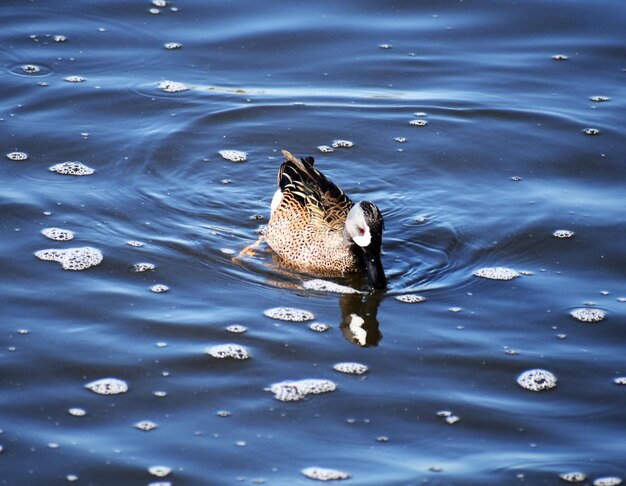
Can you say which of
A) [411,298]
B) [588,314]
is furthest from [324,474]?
[588,314]

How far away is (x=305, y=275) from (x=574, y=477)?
320 centimetres

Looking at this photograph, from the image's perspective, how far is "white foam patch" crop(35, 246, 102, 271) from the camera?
28.4ft

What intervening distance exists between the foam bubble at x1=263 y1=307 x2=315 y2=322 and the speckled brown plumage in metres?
0.94

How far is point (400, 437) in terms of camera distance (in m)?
6.79

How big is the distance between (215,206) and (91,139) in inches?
65.6

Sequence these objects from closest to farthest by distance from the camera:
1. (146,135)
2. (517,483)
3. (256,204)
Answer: (517,483)
(256,204)
(146,135)

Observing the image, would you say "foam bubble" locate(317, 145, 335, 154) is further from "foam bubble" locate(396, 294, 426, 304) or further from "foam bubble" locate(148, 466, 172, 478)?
"foam bubble" locate(148, 466, 172, 478)

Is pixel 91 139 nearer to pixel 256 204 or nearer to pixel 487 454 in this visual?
pixel 256 204

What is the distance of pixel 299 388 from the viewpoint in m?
7.22

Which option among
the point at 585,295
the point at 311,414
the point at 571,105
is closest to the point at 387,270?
the point at 585,295

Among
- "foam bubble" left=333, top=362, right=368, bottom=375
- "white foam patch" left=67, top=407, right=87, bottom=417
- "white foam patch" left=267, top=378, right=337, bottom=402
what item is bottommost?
"white foam patch" left=67, top=407, right=87, bottom=417

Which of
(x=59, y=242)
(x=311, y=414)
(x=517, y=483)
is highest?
(x=59, y=242)

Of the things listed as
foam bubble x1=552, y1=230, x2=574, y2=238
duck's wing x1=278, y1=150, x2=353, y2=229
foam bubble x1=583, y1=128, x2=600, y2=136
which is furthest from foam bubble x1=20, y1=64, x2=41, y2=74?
foam bubble x1=552, y1=230, x2=574, y2=238

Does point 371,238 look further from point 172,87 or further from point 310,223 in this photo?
point 172,87
